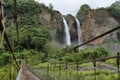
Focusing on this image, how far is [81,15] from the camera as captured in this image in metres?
24.8

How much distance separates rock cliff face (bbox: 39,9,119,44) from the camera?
2405cm

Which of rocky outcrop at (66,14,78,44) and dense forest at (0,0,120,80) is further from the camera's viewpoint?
rocky outcrop at (66,14,78,44)

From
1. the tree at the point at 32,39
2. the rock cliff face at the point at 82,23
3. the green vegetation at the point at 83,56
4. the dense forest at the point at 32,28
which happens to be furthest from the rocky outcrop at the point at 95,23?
the green vegetation at the point at 83,56

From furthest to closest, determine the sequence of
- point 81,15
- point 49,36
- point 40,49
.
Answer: point 81,15, point 49,36, point 40,49

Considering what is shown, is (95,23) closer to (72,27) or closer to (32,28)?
(72,27)

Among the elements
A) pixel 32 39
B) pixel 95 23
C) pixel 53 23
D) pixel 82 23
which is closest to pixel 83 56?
pixel 32 39

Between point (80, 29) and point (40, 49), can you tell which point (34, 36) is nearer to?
point (40, 49)

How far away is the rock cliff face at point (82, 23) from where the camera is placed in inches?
947

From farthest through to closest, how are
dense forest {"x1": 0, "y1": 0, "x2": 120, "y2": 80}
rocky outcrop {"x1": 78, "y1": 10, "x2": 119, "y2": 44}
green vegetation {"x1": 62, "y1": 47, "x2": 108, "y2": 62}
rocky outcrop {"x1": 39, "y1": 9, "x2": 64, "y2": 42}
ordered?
rocky outcrop {"x1": 78, "y1": 10, "x2": 119, "y2": 44}, rocky outcrop {"x1": 39, "y1": 9, "x2": 64, "y2": 42}, dense forest {"x1": 0, "y1": 0, "x2": 120, "y2": 80}, green vegetation {"x1": 62, "y1": 47, "x2": 108, "y2": 62}

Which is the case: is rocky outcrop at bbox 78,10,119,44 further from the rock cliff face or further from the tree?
the tree

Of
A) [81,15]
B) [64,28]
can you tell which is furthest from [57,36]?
[81,15]

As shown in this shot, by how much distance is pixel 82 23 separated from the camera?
24719 mm

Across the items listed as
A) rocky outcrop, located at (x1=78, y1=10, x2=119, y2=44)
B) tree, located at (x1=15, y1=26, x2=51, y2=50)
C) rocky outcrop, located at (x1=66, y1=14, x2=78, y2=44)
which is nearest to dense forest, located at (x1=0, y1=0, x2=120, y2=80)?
tree, located at (x1=15, y1=26, x2=51, y2=50)

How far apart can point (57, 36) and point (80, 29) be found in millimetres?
1823
